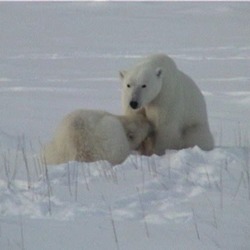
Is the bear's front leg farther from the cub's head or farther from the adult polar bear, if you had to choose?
the cub's head

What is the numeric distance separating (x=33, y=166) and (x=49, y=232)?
204 centimetres

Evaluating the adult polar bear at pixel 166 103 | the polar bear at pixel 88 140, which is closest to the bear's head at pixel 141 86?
the adult polar bear at pixel 166 103

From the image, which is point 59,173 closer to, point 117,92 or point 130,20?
point 117,92

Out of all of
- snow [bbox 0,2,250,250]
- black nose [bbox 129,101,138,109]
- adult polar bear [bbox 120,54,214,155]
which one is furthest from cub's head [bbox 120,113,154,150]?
snow [bbox 0,2,250,250]

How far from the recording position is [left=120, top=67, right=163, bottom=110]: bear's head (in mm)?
6348

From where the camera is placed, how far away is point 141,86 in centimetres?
643

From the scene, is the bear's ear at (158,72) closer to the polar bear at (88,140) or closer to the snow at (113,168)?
the polar bear at (88,140)

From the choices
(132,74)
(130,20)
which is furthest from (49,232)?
(130,20)

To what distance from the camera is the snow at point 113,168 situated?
3441 mm

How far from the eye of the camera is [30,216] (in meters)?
3.72

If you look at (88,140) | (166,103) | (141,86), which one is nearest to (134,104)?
(141,86)

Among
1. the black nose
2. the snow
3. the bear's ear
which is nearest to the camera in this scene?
the snow

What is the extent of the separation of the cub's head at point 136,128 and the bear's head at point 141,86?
6.1 inches

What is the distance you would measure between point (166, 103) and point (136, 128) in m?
0.43
